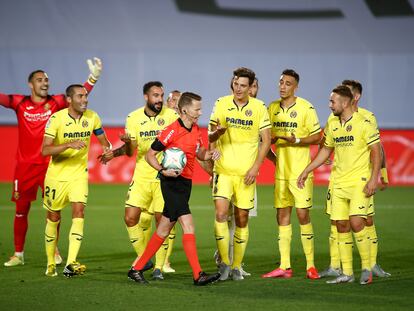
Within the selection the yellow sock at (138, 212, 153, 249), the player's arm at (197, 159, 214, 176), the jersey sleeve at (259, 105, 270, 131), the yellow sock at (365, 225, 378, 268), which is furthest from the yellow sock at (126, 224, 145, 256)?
the yellow sock at (365, 225, 378, 268)

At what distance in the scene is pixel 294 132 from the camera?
10148 millimetres

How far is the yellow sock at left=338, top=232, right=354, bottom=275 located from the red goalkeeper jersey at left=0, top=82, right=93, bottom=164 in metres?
3.67

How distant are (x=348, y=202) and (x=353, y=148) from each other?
0.58 meters

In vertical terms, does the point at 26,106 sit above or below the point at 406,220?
above

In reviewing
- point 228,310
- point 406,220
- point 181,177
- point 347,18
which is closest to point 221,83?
point 347,18

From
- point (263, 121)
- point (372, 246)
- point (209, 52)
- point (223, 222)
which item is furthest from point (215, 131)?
point (209, 52)

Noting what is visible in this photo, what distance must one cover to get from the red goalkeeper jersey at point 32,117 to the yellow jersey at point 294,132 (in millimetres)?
2540

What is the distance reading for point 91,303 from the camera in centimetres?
827

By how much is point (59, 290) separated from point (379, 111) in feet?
55.4

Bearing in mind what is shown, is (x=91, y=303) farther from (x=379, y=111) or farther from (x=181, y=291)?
(x=379, y=111)

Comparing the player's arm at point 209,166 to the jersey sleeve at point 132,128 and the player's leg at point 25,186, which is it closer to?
the jersey sleeve at point 132,128

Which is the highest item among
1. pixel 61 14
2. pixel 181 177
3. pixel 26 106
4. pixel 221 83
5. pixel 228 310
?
pixel 61 14

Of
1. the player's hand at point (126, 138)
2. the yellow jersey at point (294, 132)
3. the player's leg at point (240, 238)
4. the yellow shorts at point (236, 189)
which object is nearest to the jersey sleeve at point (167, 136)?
the player's hand at point (126, 138)

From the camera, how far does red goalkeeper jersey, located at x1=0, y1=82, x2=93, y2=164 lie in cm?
1110
